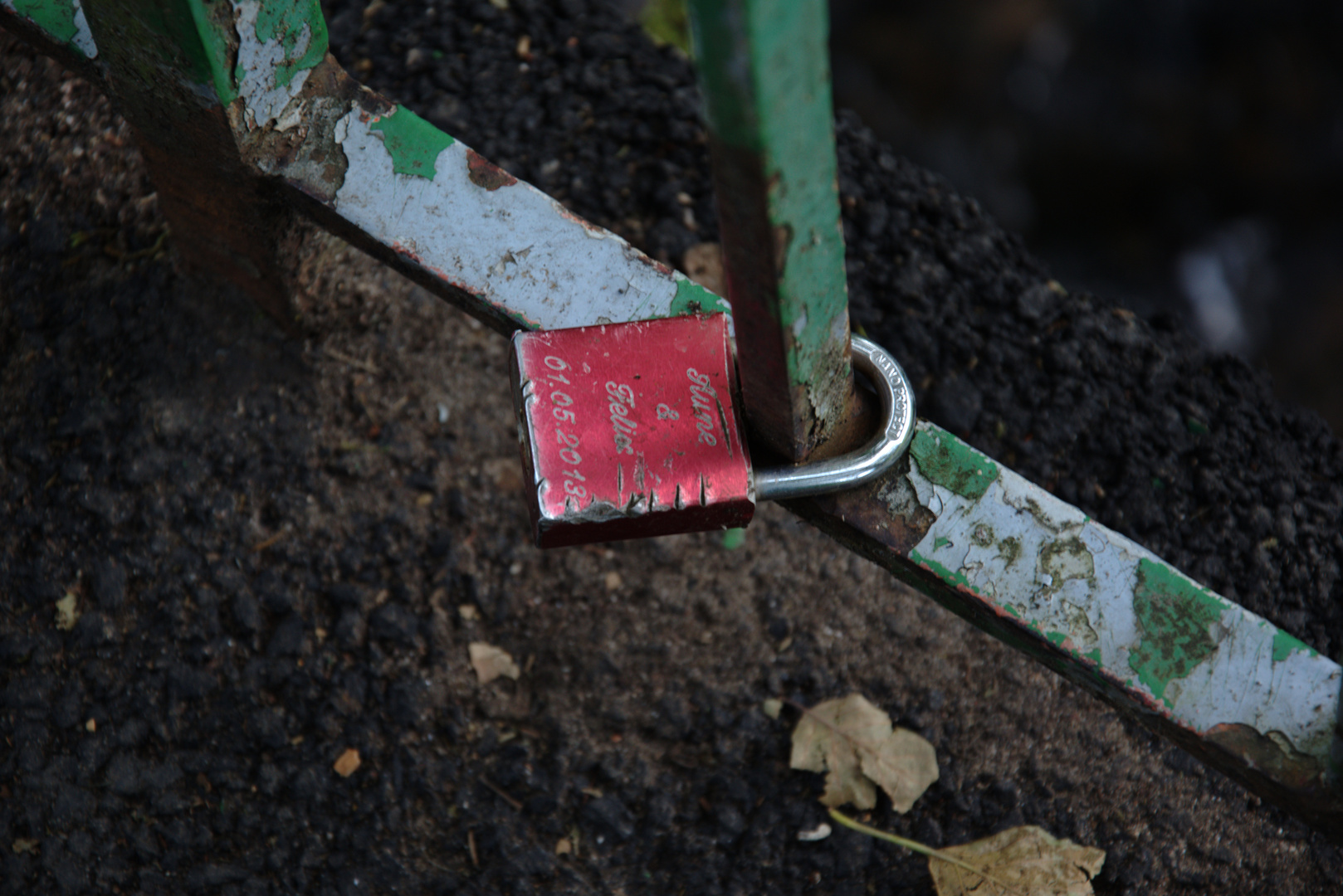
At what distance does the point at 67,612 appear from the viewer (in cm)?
142

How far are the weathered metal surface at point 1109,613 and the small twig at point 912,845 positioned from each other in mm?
404

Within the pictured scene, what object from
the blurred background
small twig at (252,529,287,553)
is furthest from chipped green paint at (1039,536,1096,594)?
the blurred background

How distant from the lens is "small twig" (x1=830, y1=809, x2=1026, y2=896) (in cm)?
131

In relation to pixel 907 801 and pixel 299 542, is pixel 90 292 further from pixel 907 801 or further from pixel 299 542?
pixel 907 801

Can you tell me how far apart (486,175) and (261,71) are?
0.27 meters

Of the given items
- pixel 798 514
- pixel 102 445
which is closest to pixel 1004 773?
pixel 798 514

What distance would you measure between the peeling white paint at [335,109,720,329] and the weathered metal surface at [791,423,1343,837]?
0.31m

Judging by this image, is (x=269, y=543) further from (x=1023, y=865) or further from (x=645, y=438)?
(x=1023, y=865)

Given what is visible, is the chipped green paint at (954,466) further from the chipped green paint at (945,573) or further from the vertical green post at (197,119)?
the vertical green post at (197,119)

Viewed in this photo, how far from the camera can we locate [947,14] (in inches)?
137

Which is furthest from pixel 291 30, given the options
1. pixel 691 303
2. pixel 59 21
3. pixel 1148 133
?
pixel 1148 133

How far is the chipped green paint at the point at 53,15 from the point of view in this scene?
118cm

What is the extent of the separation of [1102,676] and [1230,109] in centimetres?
291

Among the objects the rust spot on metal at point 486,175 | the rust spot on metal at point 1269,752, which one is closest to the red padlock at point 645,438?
the rust spot on metal at point 486,175
